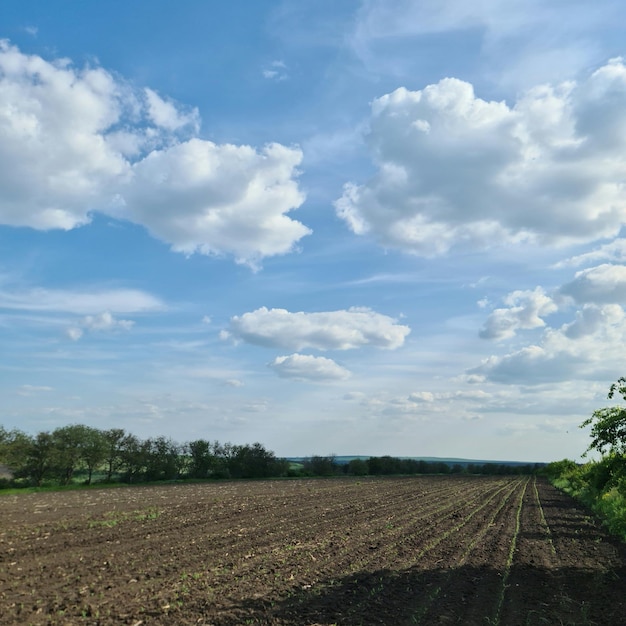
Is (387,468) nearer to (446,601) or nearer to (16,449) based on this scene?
(16,449)

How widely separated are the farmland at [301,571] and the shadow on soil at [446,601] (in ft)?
0.15

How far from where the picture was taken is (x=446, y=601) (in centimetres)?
1316

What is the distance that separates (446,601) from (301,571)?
4316 millimetres

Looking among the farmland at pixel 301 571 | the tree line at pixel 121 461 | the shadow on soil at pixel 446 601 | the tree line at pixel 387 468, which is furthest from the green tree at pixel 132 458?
the shadow on soil at pixel 446 601

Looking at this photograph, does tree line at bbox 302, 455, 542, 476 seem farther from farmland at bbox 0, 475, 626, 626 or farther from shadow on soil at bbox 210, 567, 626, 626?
shadow on soil at bbox 210, 567, 626, 626

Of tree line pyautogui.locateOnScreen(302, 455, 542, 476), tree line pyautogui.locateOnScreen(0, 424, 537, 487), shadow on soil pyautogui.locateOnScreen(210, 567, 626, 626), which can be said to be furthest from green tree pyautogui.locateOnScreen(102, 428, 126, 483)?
shadow on soil pyautogui.locateOnScreen(210, 567, 626, 626)

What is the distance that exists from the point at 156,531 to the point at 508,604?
15.5 meters

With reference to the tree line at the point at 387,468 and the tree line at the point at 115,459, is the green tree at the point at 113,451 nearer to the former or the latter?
the tree line at the point at 115,459

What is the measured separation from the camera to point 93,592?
12.9m

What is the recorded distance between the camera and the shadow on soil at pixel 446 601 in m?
11.7

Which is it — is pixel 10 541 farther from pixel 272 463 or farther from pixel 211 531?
pixel 272 463

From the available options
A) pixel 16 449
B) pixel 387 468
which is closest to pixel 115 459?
pixel 16 449

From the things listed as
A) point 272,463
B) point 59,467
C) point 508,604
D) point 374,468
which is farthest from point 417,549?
point 374,468

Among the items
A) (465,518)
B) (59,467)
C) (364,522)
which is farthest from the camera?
(59,467)
